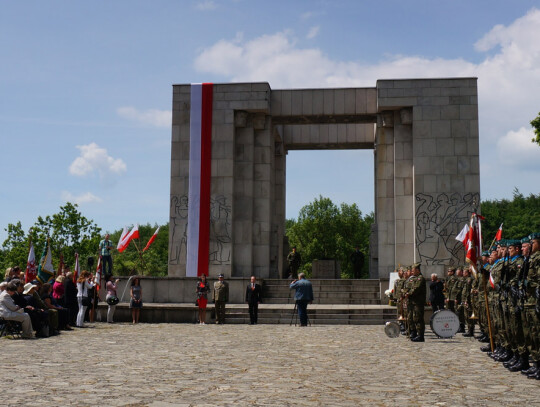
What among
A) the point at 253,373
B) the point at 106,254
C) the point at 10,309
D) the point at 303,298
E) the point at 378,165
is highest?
the point at 378,165

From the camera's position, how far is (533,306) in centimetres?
954

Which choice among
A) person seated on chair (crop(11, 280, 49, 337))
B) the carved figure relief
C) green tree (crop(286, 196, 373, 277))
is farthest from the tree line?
person seated on chair (crop(11, 280, 49, 337))

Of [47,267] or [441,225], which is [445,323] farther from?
[441,225]

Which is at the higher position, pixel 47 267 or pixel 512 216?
pixel 512 216

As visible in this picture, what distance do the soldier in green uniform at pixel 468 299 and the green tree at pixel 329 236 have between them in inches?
2319

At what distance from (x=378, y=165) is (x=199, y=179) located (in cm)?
858

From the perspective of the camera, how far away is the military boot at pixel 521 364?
33.2ft

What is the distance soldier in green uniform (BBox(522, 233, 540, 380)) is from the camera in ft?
30.7

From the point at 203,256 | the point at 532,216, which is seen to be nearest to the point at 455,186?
the point at 203,256

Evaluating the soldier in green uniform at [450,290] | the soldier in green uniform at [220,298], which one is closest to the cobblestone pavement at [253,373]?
the soldier in green uniform at [450,290]

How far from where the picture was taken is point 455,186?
93.0ft

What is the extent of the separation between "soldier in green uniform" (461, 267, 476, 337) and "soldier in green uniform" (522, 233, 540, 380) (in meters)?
6.77

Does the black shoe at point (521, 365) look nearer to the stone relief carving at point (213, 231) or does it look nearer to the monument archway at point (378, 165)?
the monument archway at point (378, 165)

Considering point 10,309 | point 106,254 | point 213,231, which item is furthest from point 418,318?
point 106,254
